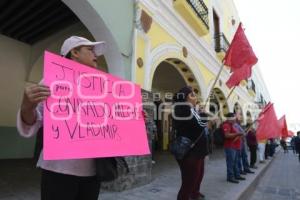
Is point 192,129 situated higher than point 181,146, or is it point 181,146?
point 192,129

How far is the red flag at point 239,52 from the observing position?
22.6 feet

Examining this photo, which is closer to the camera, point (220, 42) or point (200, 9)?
point (200, 9)

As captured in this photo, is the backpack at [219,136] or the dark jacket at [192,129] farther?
the backpack at [219,136]

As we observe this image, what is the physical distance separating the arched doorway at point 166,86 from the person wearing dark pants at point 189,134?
4.74 metres

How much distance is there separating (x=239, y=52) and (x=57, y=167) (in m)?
5.95

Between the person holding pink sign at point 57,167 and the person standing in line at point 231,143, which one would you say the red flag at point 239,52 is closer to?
the person standing in line at point 231,143

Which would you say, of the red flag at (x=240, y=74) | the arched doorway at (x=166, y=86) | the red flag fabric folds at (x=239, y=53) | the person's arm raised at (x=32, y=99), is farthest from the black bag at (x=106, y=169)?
the arched doorway at (x=166, y=86)

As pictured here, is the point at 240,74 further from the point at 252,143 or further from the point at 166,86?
the point at 166,86

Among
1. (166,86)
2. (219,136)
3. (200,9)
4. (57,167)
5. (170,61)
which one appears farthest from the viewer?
(166,86)

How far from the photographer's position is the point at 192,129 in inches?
148

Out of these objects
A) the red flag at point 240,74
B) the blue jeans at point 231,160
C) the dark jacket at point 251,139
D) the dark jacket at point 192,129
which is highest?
the red flag at point 240,74

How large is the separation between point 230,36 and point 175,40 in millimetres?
8638

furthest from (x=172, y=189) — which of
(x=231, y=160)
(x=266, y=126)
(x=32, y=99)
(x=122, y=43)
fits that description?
(x=266, y=126)

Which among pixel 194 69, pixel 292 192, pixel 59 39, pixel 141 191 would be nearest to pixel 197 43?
pixel 194 69
